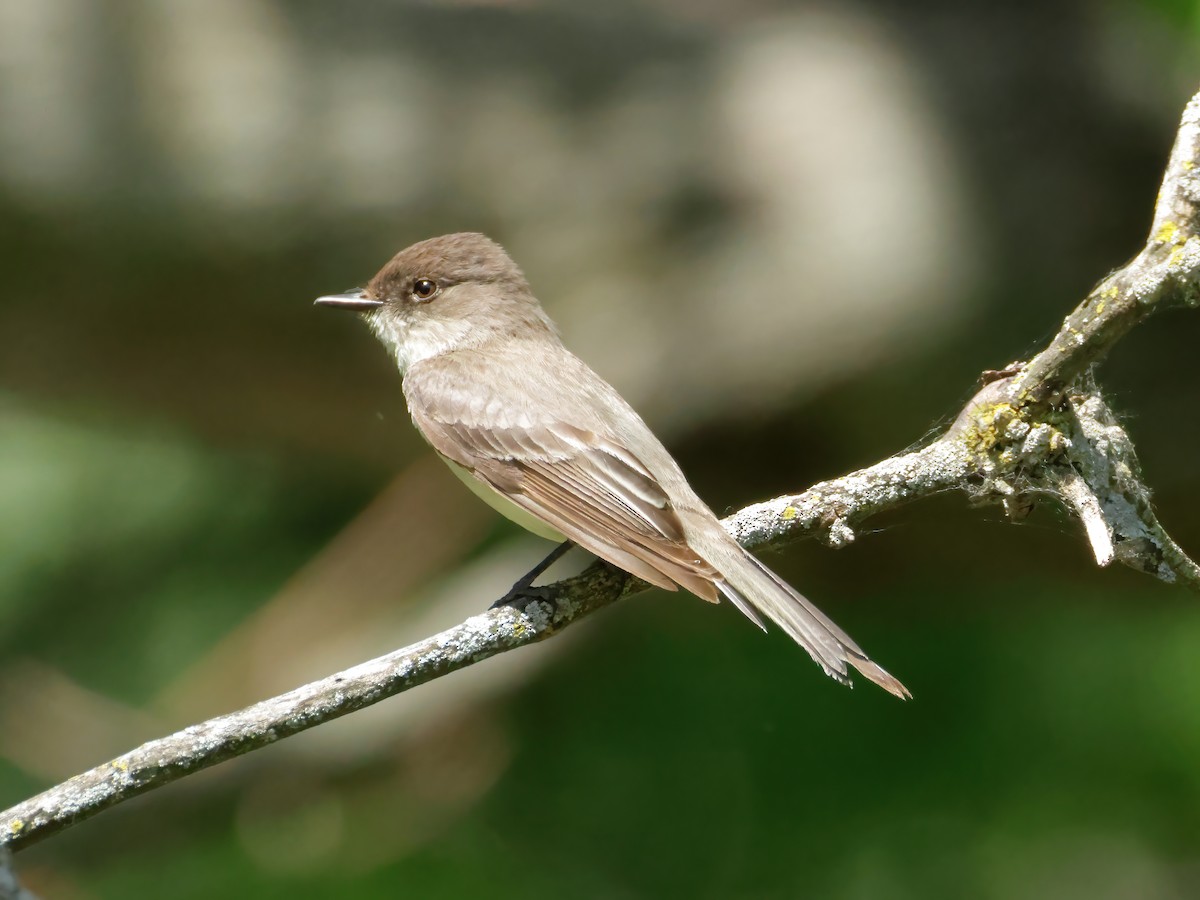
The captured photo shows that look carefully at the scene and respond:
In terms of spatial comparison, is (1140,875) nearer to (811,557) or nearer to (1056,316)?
(811,557)

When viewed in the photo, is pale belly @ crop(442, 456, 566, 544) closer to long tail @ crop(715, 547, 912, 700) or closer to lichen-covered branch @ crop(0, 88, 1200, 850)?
lichen-covered branch @ crop(0, 88, 1200, 850)

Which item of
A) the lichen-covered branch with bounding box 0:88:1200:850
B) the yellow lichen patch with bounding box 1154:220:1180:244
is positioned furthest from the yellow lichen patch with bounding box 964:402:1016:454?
the yellow lichen patch with bounding box 1154:220:1180:244

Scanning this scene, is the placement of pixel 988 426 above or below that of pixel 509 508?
above

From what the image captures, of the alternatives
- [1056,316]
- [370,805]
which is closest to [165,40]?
[370,805]

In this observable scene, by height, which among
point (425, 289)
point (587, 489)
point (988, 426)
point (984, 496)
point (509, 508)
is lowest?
point (509, 508)

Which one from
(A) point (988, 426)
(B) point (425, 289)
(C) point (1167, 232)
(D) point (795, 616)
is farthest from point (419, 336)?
(C) point (1167, 232)

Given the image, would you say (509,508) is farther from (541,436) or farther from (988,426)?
(988,426)

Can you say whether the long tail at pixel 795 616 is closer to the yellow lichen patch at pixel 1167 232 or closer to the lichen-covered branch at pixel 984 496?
the lichen-covered branch at pixel 984 496
